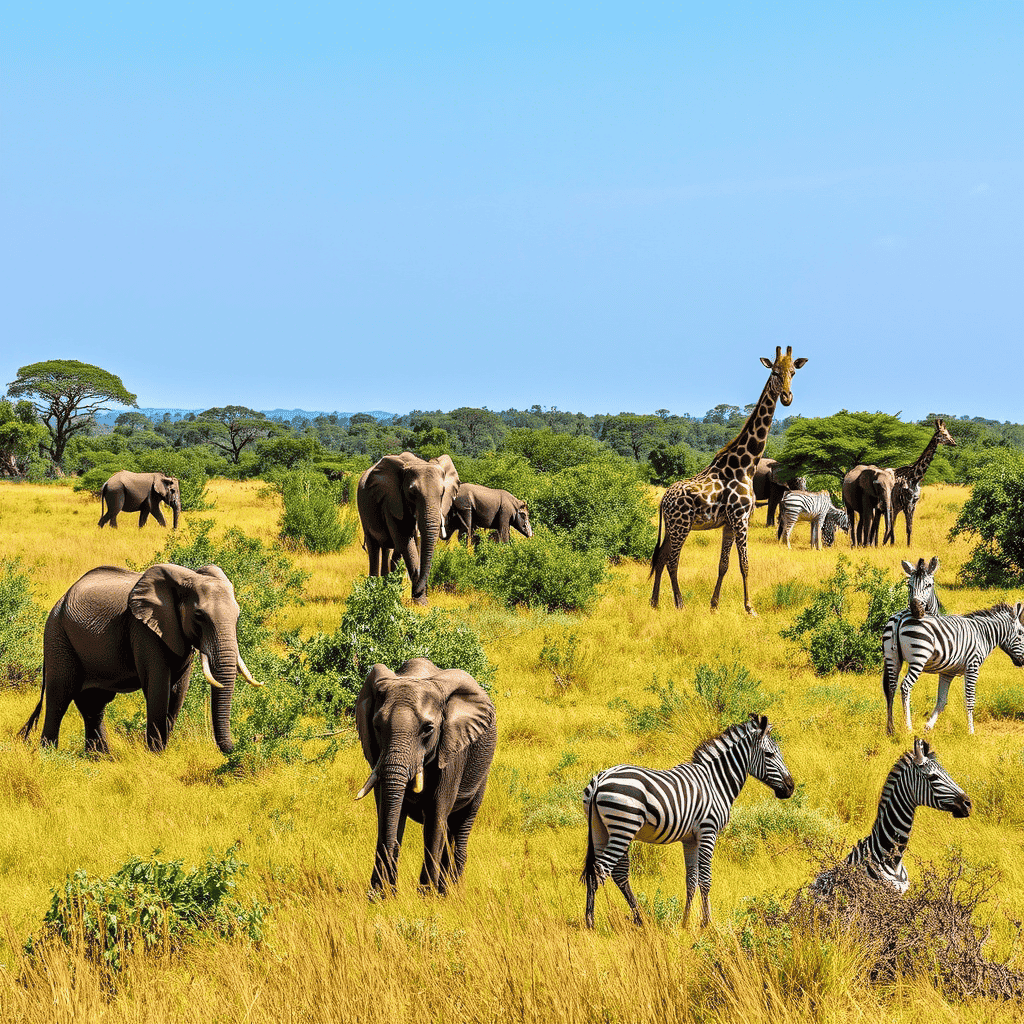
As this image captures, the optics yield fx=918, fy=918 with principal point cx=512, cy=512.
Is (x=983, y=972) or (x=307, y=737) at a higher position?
(x=983, y=972)

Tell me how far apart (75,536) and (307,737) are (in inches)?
720

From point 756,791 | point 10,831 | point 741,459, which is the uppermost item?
point 741,459

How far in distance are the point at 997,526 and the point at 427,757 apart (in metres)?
15.3

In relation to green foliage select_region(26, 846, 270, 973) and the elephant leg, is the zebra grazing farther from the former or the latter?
green foliage select_region(26, 846, 270, 973)

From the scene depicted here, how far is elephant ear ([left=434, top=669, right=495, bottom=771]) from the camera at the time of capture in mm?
5184

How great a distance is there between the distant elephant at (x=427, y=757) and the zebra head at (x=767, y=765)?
166 cm

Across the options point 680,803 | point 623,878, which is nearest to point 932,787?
point 680,803

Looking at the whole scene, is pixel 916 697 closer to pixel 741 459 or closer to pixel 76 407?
pixel 741 459

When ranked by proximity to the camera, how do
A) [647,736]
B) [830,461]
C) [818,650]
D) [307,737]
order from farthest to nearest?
[830,461], [818,650], [647,736], [307,737]

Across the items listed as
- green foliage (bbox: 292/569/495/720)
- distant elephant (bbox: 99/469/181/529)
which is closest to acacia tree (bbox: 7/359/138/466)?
distant elephant (bbox: 99/469/181/529)

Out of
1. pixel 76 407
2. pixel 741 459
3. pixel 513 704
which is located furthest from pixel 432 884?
pixel 76 407

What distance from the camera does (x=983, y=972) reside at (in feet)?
13.5

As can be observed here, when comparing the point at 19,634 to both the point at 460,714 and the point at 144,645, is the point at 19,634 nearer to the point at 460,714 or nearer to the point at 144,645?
the point at 144,645

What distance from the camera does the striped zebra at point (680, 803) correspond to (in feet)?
16.8
